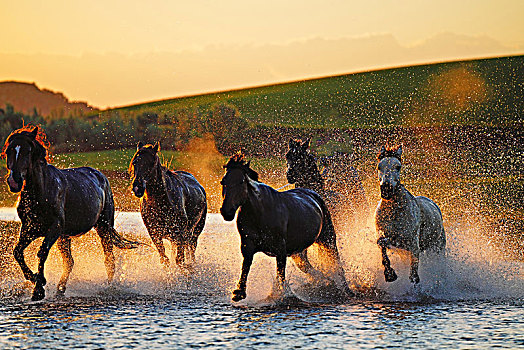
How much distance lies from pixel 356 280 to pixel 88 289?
376cm

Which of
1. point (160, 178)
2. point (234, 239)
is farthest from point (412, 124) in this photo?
point (160, 178)

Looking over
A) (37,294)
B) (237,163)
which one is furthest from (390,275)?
(37,294)

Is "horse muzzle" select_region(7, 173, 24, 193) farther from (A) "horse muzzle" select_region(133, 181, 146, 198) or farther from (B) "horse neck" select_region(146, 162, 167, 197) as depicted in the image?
(B) "horse neck" select_region(146, 162, 167, 197)

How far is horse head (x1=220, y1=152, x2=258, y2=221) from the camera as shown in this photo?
882 cm

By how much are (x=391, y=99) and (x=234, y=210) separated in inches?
1787

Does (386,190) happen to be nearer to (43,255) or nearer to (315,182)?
(315,182)

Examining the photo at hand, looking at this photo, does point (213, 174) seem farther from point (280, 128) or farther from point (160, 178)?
point (160, 178)

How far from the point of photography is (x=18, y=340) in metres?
7.36

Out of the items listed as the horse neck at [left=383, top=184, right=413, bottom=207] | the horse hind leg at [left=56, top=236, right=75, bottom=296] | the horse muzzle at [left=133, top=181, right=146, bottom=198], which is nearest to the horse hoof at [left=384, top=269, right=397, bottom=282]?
the horse neck at [left=383, top=184, right=413, bottom=207]

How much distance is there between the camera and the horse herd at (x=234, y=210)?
919 centimetres

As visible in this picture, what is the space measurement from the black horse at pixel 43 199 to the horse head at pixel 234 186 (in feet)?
8.01

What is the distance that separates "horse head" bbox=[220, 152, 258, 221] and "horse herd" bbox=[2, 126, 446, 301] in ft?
0.04

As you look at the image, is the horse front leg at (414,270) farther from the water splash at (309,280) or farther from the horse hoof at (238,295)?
the horse hoof at (238,295)

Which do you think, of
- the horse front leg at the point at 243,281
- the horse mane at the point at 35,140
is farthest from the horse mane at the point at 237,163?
the horse mane at the point at 35,140
